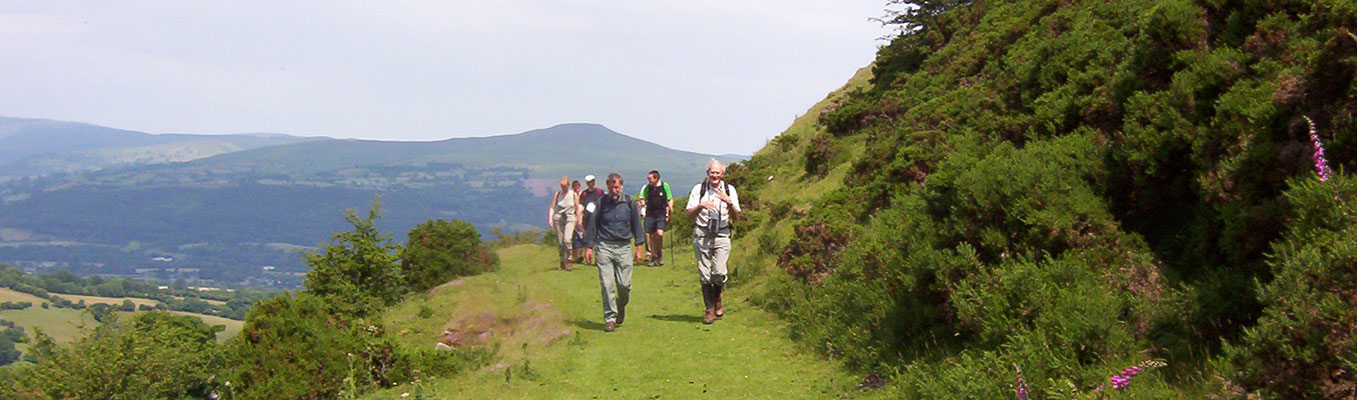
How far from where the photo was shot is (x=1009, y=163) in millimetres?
7090

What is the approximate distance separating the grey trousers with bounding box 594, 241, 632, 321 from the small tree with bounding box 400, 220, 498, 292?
8264 mm

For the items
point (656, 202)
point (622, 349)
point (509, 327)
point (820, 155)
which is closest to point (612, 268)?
point (622, 349)

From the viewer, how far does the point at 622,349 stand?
10633 millimetres

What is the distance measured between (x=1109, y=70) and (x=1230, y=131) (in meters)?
2.63

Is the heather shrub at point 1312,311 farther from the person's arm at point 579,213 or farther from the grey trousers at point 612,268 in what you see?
the person's arm at point 579,213

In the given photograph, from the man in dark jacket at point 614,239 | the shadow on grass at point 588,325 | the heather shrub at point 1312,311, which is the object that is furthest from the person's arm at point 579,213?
the heather shrub at point 1312,311

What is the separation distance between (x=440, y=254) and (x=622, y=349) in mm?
10782

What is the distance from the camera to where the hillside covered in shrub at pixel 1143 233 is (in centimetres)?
469

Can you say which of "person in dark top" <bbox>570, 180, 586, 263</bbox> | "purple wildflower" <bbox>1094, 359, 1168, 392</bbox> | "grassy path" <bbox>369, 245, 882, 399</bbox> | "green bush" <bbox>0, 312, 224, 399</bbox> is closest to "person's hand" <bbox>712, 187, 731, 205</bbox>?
"grassy path" <bbox>369, 245, 882, 399</bbox>

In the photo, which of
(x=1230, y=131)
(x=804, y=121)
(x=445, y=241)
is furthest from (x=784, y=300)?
(x=804, y=121)

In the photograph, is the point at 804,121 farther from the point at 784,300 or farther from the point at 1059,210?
the point at 1059,210

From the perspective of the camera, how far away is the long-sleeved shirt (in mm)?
11789

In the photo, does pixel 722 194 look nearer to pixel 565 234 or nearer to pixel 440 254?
pixel 565 234

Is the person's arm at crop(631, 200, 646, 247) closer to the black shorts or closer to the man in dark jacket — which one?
the man in dark jacket
